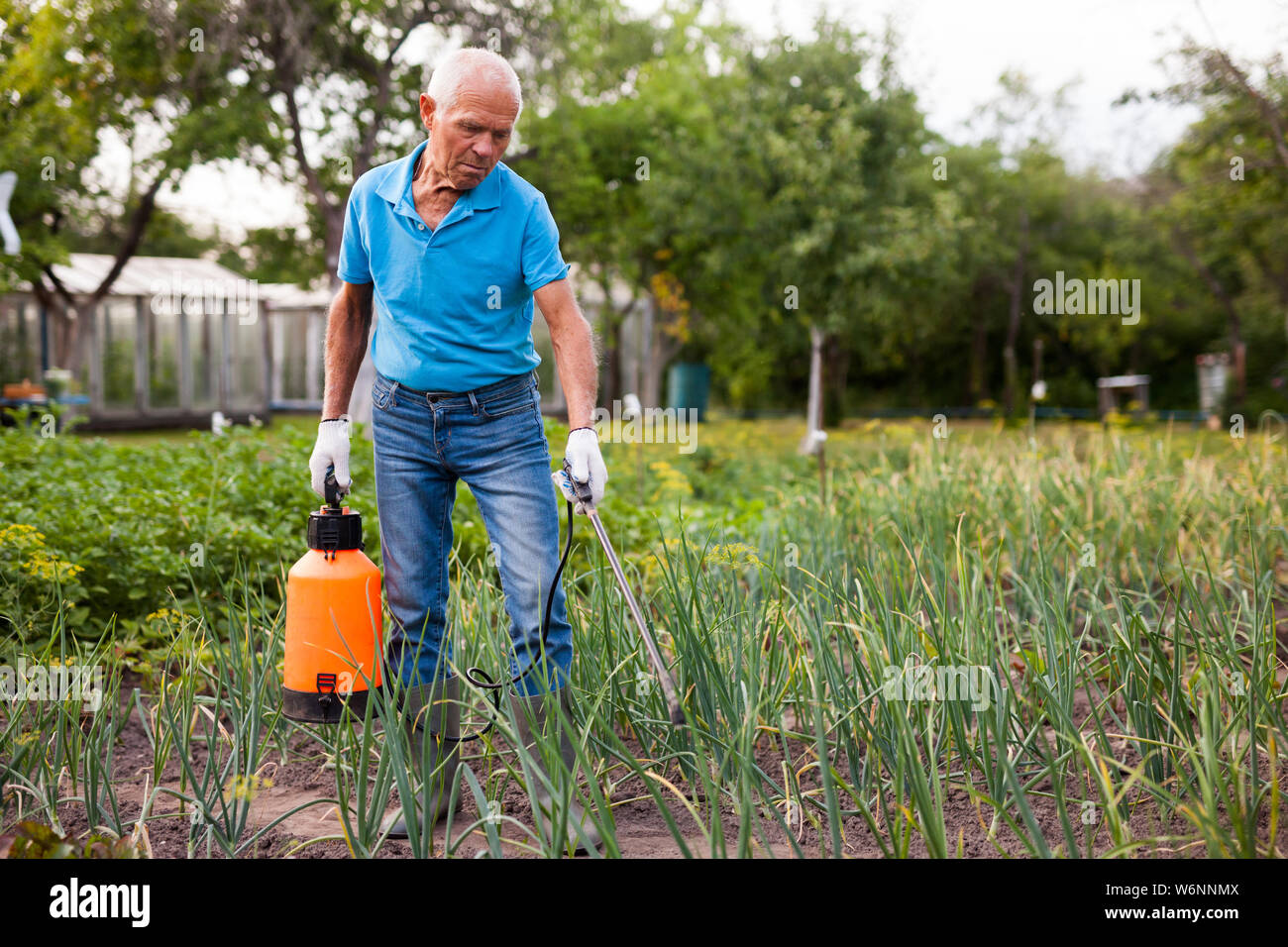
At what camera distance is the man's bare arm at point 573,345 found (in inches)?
89.7

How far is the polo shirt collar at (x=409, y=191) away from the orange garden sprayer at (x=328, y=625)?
67 centimetres

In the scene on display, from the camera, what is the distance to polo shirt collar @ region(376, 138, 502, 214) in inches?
89.4

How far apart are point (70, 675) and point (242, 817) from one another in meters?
0.85

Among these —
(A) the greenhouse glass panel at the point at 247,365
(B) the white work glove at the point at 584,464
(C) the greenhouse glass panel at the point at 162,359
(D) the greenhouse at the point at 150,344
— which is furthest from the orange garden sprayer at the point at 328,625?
(A) the greenhouse glass panel at the point at 247,365

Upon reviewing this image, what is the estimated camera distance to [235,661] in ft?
7.91

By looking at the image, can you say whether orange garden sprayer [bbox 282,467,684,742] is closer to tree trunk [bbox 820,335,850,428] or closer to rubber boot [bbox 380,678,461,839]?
rubber boot [bbox 380,678,461,839]

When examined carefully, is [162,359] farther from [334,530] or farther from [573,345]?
[573,345]

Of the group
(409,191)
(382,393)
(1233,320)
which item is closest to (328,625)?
(382,393)

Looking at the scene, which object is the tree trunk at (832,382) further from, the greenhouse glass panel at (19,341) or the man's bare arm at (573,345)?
the man's bare arm at (573,345)

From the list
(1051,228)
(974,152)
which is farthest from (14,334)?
(1051,228)

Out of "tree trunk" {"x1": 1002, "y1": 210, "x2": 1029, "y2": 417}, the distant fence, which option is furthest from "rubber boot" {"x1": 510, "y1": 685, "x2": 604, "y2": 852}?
"tree trunk" {"x1": 1002, "y1": 210, "x2": 1029, "y2": 417}
